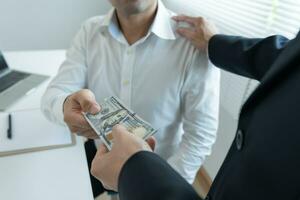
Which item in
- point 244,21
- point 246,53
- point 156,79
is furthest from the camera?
point 244,21

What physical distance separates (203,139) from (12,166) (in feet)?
2.18

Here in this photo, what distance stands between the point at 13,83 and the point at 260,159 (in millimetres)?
1348

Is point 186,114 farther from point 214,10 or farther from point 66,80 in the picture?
point 214,10

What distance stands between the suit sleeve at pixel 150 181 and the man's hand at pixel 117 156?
32 mm

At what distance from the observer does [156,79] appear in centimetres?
102

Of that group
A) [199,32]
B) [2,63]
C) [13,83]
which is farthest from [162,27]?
[2,63]

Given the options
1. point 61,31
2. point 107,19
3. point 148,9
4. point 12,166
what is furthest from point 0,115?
point 61,31

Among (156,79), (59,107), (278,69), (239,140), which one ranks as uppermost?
(278,69)

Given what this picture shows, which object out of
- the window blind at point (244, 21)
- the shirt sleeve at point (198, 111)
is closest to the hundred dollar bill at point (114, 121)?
the shirt sleeve at point (198, 111)

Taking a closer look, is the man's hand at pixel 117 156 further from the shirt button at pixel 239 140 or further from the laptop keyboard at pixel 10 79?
the laptop keyboard at pixel 10 79

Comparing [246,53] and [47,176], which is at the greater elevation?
[246,53]

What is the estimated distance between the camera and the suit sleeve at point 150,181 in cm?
50

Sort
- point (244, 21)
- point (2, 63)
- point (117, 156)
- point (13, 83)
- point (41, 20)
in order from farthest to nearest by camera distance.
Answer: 1. point (41, 20)
2. point (2, 63)
3. point (13, 83)
4. point (244, 21)
5. point (117, 156)

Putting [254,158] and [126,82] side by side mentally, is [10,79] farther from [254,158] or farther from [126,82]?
[254,158]
